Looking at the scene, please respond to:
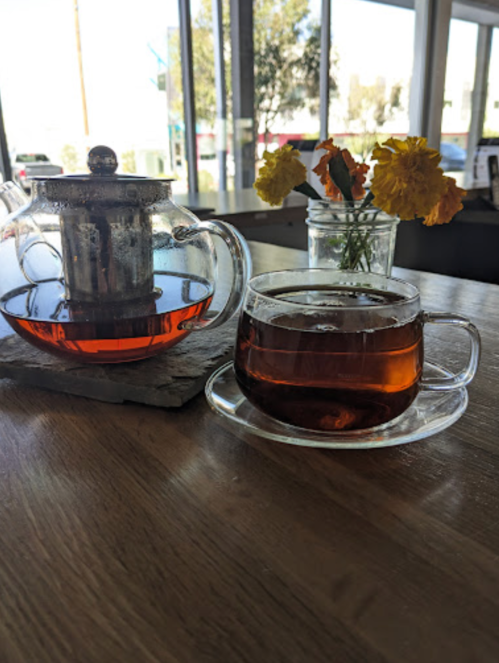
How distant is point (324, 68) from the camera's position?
507 centimetres

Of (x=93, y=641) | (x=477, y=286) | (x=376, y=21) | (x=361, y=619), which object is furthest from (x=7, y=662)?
(x=376, y=21)

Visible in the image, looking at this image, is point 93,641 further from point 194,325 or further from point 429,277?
point 429,277

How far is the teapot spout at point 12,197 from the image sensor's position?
59 centimetres

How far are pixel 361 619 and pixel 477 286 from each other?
74cm

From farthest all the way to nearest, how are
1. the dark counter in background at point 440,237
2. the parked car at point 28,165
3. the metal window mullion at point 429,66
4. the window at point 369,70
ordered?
1. the metal window mullion at point 429,66
2. the window at point 369,70
3. the parked car at point 28,165
4. the dark counter in background at point 440,237

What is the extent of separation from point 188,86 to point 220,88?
1.03 feet

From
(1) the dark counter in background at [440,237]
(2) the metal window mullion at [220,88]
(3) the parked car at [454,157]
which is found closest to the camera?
(1) the dark counter in background at [440,237]

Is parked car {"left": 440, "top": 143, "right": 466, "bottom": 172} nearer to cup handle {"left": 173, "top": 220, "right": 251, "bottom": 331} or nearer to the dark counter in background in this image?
the dark counter in background

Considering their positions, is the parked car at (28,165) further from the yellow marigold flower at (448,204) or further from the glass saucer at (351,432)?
the glass saucer at (351,432)

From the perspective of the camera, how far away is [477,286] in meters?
0.88

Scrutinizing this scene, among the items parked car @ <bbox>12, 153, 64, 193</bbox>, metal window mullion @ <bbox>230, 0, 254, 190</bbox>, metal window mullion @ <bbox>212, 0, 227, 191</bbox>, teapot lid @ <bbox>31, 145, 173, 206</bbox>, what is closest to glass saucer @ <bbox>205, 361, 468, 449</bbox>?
teapot lid @ <bbox>31, 145, 173, 206</bbox>

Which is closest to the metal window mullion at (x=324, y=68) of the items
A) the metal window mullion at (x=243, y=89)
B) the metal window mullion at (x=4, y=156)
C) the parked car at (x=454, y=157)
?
the metal window mullion at (x=243, y=89)

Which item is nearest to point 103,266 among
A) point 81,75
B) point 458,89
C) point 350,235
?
point 350,235

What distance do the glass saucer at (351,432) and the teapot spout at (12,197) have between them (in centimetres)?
30
